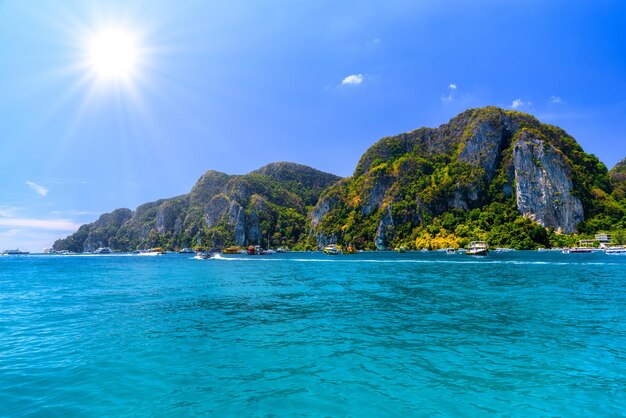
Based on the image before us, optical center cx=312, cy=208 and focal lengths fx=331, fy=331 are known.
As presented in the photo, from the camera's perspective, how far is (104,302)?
106 feet

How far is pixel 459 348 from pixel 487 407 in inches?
238

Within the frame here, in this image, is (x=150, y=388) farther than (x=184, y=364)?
No

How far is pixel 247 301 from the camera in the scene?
1256 inches

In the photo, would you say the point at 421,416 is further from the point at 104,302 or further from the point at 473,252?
the point at 473,252

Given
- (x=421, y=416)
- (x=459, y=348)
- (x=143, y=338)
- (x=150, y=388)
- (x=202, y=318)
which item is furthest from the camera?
(x=202, y=318)

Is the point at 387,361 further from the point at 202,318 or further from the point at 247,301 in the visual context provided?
the point at 247,301

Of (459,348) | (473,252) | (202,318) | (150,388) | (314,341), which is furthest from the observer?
(473,252)

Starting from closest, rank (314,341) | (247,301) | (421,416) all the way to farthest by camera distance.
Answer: (421,416), (314,341), (247,301)

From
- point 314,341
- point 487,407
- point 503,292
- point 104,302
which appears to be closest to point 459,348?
point 487,407

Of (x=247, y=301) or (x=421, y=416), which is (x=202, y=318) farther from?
(x=421, y=416)

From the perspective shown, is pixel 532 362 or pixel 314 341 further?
pixel 314 341

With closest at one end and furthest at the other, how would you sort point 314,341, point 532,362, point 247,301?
point 532,362 → point 314,341 → point 247,301

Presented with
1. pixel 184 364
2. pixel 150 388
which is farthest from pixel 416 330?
pixel 150 388

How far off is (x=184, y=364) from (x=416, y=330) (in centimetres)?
1275
